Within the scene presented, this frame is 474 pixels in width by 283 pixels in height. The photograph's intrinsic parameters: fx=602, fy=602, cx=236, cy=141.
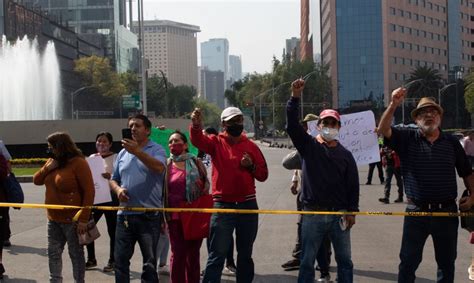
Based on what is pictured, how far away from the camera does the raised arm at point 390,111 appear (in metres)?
5.22

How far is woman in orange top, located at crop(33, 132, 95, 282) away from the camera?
5.84 m

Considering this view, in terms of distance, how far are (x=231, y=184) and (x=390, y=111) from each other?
161 cm

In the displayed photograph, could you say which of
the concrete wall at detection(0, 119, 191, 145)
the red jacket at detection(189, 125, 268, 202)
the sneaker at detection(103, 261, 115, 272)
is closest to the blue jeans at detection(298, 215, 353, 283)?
the red jacket at detection(189, 125, 268, 202)

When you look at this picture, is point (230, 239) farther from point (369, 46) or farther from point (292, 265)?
point (369, 46)

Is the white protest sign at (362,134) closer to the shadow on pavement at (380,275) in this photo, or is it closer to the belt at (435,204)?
the shadow on pavement at (380,275)

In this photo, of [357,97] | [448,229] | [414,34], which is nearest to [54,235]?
[448,229]

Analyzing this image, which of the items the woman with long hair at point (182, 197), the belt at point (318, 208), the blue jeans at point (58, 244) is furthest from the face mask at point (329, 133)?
the blue jeans at point (58, 244)

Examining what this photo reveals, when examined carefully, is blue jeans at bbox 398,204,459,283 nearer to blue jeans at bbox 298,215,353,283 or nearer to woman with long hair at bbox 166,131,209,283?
blue jeans at bbox 298,215,353,283

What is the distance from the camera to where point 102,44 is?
120 metres

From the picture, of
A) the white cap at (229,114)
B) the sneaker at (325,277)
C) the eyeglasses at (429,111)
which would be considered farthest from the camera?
the sneaker at (325,277)

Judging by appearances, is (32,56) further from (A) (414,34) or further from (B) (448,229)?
(A) (414,34)

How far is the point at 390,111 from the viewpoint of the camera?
17.2 feet

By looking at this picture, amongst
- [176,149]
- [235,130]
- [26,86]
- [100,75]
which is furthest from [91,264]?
[100,75]

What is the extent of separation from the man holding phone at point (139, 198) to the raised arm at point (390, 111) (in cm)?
209
